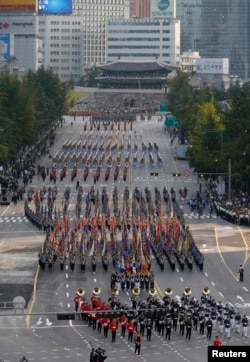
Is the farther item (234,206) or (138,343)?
(234,206)

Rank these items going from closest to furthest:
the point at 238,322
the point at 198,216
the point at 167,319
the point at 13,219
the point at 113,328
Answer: the point at 113,328 < the point at 167,319 < the point at 238,322 < the point at 13,219 < the point at 198,216

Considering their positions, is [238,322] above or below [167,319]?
below

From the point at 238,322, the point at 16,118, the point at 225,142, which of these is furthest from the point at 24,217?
the point at 16,118

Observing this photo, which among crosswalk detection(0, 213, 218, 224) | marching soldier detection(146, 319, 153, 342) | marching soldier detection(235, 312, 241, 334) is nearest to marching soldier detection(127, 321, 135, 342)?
marching soldier detection(146, 319, 153, 342)

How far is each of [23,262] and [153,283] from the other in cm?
1175

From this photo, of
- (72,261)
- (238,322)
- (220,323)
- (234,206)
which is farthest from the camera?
(234,206)

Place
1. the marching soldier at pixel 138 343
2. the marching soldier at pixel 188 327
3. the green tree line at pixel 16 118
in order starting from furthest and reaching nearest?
the green tree line at pixel 16 118, the marching soldier at pixel 188 327, the marching soldier at pixel 138 343

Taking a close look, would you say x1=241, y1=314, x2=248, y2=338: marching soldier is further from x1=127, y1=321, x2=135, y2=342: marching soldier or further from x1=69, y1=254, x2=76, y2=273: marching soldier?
x1=69, y1=254, x2=76, y2=273: marching soldier

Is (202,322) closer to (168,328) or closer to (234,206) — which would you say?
(168,328)

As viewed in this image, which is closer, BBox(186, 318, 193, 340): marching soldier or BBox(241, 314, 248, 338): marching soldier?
BBox(186, 318, 193, 340): marching soldier

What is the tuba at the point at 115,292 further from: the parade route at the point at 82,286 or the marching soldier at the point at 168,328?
the marching soldier at the point at 168,328

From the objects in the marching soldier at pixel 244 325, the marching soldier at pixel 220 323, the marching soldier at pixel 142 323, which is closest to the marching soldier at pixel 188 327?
the marching soldier at pixel 220 323

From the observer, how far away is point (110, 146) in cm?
16925

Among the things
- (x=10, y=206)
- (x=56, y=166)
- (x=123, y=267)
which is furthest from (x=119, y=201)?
(x=123, y=267)
